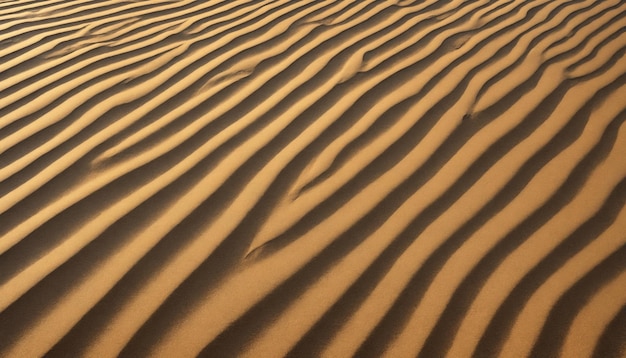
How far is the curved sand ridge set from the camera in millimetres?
1339

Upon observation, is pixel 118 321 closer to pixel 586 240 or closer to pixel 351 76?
pixel 586 240

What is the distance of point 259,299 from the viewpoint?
141 centimetres

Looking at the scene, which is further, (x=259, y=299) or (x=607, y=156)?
(x=607, y=156)

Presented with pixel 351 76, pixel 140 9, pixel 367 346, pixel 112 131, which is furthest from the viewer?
pixel 140 9

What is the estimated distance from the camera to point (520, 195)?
1.69m

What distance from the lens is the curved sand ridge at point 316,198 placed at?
1.34m

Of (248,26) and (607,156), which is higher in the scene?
(248,26)

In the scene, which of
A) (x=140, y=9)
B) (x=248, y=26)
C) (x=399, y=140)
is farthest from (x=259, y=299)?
(x=140, y=9)

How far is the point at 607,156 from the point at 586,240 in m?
0.47

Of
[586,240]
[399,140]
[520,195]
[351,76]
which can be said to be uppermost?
[351,76]

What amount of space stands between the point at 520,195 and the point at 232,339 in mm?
1011

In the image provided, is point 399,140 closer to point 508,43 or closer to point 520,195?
point 520,195

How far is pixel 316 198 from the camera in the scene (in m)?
1.69

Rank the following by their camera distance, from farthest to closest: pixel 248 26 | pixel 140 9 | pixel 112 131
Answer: pixel 140 9 < pixel 248 26 < pixel 112 131
